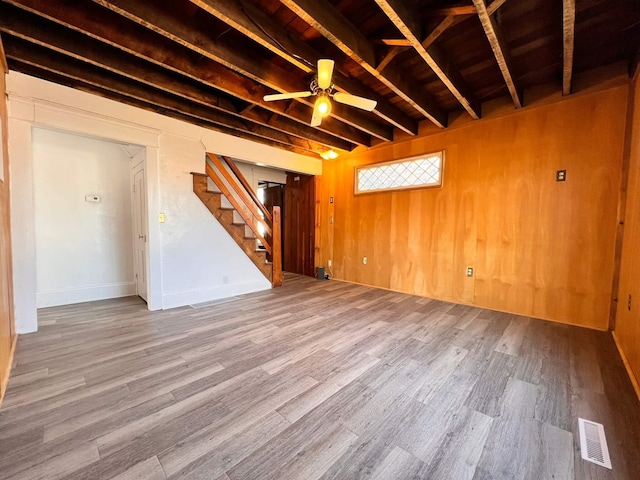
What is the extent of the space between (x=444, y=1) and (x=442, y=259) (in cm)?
310

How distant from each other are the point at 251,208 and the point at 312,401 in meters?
3.48

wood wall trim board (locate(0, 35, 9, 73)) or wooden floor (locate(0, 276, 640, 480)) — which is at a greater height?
wood wall trim board (locate(0, 35, 9, 73))

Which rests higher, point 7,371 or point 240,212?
point 240,212

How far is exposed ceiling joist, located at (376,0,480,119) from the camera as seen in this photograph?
1.77m

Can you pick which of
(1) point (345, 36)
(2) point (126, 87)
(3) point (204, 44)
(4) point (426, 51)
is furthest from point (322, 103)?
(2) point (126, 87)

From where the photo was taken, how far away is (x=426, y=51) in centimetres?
215

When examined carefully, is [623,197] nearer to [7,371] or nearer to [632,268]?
[632,268]

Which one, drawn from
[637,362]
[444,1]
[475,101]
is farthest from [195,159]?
[637,362]

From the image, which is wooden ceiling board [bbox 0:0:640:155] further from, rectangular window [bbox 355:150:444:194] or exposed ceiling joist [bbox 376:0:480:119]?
rectangular window [bbox 355:150:444:194]

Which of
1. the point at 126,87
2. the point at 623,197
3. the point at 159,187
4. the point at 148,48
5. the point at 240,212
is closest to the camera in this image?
the point at 148,48

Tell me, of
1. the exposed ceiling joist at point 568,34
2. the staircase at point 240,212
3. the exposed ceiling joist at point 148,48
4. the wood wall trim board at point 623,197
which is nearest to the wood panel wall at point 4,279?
the exposed ceiling joist at point 148,48

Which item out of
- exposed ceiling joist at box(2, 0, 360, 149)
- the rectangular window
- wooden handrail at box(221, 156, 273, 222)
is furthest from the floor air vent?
wooden handrail at box(221, 156, 273, 222)

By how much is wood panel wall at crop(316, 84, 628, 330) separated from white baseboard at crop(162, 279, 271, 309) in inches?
90.5

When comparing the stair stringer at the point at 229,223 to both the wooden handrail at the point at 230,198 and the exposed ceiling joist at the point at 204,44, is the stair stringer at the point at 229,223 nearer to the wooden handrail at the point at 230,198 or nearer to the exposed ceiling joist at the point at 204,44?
the wooden handrail at the point at 230,198
